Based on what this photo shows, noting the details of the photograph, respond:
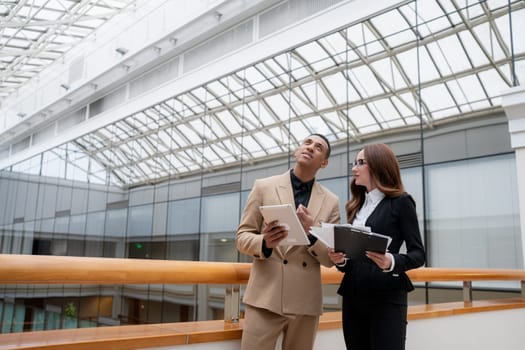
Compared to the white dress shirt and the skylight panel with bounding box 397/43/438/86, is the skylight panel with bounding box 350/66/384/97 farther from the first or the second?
the white dress shirt

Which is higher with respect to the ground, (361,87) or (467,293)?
(361,87)

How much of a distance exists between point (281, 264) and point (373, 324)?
0.57m

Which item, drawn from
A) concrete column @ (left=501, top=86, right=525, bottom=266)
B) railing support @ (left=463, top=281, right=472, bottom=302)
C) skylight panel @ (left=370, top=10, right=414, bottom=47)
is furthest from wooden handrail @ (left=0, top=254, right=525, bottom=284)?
skylight panel @ (left=370, top=10, right=414, bottom=47)

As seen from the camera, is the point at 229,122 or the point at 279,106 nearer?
the point at 279,106

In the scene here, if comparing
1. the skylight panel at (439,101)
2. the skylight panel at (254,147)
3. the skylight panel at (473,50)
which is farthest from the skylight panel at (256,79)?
the skylight panel at (473,50)

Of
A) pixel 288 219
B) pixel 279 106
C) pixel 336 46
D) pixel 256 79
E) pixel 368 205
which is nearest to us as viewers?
pixel 288 219

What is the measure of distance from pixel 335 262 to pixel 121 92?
19.7m

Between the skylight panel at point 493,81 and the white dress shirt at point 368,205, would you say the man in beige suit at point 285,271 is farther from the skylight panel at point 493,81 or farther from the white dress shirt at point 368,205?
the skylight panel at point 493,81

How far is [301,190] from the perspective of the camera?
259cm

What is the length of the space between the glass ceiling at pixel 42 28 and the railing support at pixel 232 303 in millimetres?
17987

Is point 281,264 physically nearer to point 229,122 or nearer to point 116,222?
point 229,122

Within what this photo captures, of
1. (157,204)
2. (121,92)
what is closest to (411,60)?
(157,204)

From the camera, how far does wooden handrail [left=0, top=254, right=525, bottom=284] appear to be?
201cm

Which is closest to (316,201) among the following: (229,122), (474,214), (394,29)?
(474,214)
